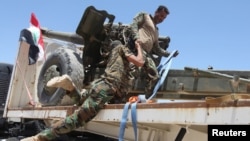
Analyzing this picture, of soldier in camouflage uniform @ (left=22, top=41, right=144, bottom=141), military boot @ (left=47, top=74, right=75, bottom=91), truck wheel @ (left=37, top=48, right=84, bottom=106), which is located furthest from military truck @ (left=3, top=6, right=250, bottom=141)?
military boot @ (left=47, top=74, right=75, bottom=91)

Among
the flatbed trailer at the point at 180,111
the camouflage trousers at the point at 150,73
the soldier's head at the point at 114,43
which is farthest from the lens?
the soldier's head at the point at 114,43

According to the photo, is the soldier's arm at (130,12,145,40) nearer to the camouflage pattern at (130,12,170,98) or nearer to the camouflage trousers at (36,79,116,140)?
the camouflage pattern at (130,12,170,98)

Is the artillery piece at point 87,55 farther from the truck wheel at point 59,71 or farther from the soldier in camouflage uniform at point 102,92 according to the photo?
the soldier in camouflage uniform at point 102,92

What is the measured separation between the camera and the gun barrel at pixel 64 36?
19.4 ft

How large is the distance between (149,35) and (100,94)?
4.56ft

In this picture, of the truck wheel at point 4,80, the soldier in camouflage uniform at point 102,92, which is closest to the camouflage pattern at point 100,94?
the soldier in camouflage uniform at point 102,92

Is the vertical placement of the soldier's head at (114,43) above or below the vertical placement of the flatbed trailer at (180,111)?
above

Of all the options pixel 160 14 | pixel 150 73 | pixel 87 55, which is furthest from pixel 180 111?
pixel 87 55

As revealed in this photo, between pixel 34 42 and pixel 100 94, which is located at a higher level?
pixel 34 42

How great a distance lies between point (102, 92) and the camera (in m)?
3.36

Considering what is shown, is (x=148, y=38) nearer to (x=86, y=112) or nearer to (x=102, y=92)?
(x=102, y=92)

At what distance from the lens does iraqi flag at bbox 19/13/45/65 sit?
19.1 ft

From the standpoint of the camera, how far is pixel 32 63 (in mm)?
5941

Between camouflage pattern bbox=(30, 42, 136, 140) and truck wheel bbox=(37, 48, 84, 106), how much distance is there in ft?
4.11
